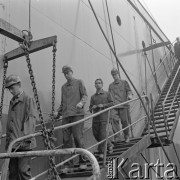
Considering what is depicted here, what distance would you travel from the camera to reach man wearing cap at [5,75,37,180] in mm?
3104

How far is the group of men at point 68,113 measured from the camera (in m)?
3.18

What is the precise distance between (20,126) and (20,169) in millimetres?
433

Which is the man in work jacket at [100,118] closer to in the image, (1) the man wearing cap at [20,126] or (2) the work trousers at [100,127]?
(2) the work trousers at [100,127]

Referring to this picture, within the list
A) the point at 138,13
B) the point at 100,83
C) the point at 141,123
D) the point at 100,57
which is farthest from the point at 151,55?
the point at 100,83

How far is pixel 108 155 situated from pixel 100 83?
120 centimetres

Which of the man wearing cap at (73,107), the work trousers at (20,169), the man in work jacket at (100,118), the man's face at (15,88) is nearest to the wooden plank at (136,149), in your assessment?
the man in work jacket at (100,118)

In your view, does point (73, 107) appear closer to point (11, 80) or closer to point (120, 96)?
point (11, 80)

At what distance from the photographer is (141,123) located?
8.46m

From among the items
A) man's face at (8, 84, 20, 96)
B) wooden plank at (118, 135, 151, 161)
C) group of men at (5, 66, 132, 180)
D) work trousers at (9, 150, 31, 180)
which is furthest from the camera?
wooden plank at (118, 135, 151, 161)

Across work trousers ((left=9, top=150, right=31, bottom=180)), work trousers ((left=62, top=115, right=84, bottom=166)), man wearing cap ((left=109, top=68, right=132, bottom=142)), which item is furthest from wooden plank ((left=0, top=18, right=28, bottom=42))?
man wearing cap ((left=109, top=68, right=132, bottom=142))

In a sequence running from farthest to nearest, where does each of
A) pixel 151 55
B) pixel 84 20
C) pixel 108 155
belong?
pixel 151 55 < pixel 84 20 < pixel 108 155

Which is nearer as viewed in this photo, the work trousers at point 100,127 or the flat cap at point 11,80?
the flat cap at point 11,80

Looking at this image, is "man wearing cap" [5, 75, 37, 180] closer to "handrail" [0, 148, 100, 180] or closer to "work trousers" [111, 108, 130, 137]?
"handrail" [0, 148, 100, 180]

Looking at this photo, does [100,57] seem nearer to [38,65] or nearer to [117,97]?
[117,97]
